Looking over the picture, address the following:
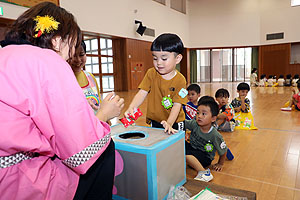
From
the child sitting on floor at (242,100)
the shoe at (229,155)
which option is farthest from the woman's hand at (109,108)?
the child sitting on floor at (242,100)

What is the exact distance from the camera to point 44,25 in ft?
2.57

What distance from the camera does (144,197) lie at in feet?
4.00

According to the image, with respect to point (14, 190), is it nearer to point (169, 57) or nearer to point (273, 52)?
point (169, 57)

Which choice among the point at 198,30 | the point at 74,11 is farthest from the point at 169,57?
the point at 198,30

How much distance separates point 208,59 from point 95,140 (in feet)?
49.7

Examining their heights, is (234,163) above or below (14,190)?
below

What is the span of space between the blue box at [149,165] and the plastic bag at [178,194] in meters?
0.03

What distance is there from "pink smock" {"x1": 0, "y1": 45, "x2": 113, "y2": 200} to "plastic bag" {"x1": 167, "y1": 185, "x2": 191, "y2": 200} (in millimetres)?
730

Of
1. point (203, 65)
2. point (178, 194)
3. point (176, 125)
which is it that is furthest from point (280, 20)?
point (178, 194)

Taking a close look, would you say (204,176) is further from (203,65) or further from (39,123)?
(203,65)

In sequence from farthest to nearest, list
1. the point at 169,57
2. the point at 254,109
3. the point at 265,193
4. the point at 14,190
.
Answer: the point at 254,109 < the point at 169,57 < the point at 265,193 < the point at 14,190

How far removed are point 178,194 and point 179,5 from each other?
1310 centimetres

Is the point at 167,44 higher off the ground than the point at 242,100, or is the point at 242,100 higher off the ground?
the point at 167,44

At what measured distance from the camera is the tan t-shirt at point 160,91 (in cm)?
176
